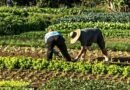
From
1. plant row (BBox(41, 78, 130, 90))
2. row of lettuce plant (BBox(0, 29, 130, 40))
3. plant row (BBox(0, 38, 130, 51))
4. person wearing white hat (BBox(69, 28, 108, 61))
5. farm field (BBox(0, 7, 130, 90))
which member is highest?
person wearing white hat (BBox(69, 28, 108, 61))

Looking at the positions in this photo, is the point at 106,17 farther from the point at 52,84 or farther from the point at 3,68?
the point at 52,84

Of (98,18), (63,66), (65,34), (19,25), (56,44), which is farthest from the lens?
(98,18)

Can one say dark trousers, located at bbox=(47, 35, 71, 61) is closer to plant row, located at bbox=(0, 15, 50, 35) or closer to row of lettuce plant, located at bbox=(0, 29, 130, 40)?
row of lettuce plant, located at bbox=(0, 29, 130, 40)

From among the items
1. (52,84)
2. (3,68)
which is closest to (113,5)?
(3,68)

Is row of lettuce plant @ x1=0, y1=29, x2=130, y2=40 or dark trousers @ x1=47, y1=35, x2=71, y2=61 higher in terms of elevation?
dark trousers @ x1=47, y1=35, x2=71, y2=61

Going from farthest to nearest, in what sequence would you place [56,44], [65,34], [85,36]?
[65,34]
[56,44]
[85,36]

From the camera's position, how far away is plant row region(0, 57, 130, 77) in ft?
46.4

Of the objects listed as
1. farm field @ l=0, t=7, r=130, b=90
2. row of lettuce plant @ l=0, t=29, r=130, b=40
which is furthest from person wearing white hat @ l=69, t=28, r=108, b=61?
row of lettuce plant @ l=0, t=29, r=130, b=40

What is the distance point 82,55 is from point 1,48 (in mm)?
3845

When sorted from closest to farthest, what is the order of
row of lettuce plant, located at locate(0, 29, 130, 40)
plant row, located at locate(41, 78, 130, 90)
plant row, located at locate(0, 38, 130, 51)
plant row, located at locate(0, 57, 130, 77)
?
plant row, located at locate(41, 78, 130, 90) < plant row, located at locate(0, 57, 130, 77) < plant row, located at locate(0, 38, 130, 51) < row of lettuce plant, located at locate(0, 29, 130, 40)

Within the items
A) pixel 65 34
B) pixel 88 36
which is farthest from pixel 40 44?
pixel 65 34

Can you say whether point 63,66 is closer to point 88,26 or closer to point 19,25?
point 19,25

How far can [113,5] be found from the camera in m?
40.3

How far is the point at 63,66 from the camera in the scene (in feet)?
47.7
